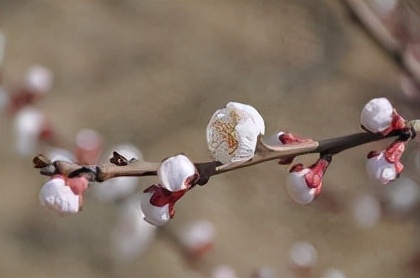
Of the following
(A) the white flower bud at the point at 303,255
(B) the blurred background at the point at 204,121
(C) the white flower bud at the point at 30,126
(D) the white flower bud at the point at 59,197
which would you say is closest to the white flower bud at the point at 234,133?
(D) the white flower bud at the point at 59,197

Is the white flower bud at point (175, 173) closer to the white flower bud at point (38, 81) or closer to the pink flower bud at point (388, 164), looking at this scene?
the pink flower bud at point (388, 164)

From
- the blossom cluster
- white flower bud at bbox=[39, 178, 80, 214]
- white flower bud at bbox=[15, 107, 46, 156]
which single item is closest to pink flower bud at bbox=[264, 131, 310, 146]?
the blossom cluster

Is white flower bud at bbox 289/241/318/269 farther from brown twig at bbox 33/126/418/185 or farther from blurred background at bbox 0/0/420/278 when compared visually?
brown twig at bbox 33/126/418/185

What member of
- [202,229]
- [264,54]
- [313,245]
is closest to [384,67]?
[264,54]

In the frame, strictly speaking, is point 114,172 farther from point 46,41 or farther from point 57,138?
point 46,41

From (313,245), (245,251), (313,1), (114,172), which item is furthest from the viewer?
(245,251)

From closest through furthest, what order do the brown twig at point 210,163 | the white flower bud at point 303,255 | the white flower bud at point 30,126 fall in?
the brown twig at point 210,163 → the white flower bud at point 303,255 → the white flower bud at point 30,126
